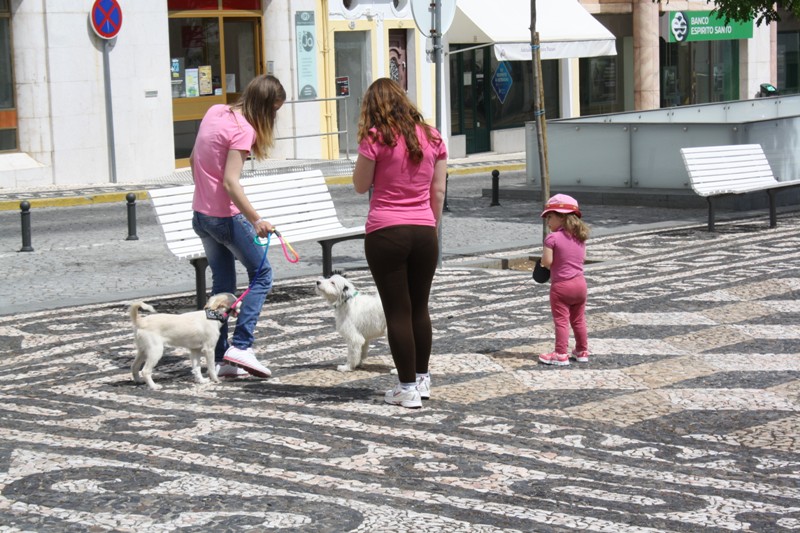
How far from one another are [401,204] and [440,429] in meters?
1.16

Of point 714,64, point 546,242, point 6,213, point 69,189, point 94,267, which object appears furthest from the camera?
point 714,64

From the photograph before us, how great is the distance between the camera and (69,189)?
23.4 meters

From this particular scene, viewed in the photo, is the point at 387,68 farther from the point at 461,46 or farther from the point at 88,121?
the point at 88,121

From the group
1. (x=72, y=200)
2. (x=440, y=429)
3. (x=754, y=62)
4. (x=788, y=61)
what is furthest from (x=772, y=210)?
(x=788, y=61)

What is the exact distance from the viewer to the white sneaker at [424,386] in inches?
299

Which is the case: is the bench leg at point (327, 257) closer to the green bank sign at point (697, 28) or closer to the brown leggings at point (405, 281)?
the brown leggings at point (405, 281)

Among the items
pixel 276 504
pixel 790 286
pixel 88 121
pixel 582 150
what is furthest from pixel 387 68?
pixel 276 504

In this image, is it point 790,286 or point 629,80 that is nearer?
point 790,286

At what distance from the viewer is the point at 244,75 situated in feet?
93.4

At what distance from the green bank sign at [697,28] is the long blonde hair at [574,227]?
30385mm

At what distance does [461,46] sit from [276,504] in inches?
1059

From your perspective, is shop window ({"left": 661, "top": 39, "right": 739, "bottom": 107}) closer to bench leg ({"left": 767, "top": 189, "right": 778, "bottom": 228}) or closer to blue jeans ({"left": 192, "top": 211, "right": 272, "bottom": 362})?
bench leg ({"left": 767, "top": 189, "right": 778, "bottom": 228})

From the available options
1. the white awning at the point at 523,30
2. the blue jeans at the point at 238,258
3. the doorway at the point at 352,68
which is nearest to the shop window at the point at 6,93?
the doorway at the point at 352,68

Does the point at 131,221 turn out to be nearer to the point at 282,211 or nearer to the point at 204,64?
the point at 282,211
